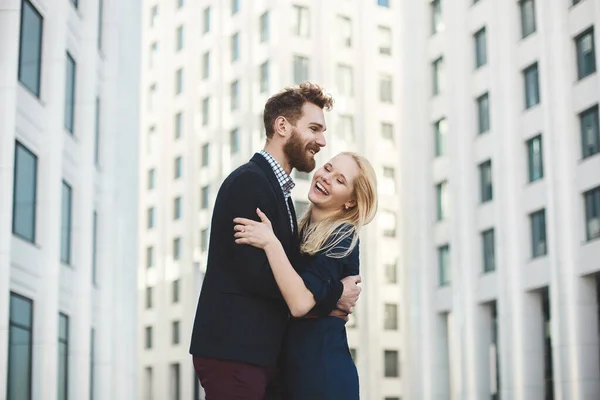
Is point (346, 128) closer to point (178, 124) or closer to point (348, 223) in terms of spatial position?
point (178, 124)

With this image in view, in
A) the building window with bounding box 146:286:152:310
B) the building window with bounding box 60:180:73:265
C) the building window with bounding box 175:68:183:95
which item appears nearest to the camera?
the building window with bounding box 60:180:73:265

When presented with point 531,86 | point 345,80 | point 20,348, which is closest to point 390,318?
point 345,80

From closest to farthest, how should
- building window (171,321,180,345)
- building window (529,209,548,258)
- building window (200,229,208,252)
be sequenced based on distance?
building window (529,209,548,258) → building window (200,229,208,252) → building window (171,321,180,345)

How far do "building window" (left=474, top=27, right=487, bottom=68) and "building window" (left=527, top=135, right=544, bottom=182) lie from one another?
5542mm

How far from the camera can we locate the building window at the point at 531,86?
131 ft

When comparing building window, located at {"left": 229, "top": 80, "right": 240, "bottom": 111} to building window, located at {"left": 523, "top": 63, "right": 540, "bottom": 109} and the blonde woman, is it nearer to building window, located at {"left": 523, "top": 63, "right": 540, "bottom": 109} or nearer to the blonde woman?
building window, located at {"left": 523, "top": 63, "right": 540, "bottom": 109}

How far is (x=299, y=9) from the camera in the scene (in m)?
62.1

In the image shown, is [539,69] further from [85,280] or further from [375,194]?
[375,194]

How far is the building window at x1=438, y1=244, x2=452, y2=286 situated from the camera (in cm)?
4750

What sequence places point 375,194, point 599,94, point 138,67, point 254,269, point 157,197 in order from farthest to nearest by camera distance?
point 157,197 < point 138,67 < point 599,94 < point 375,194 < point 254,269

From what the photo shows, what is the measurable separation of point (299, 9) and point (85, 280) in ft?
118

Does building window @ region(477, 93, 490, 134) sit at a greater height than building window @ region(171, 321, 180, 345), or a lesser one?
greater

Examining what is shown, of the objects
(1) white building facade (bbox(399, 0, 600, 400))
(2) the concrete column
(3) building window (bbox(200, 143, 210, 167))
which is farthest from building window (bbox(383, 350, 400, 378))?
(2) the concrete column

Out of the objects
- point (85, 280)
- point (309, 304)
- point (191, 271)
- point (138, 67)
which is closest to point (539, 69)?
point (138, 67)
